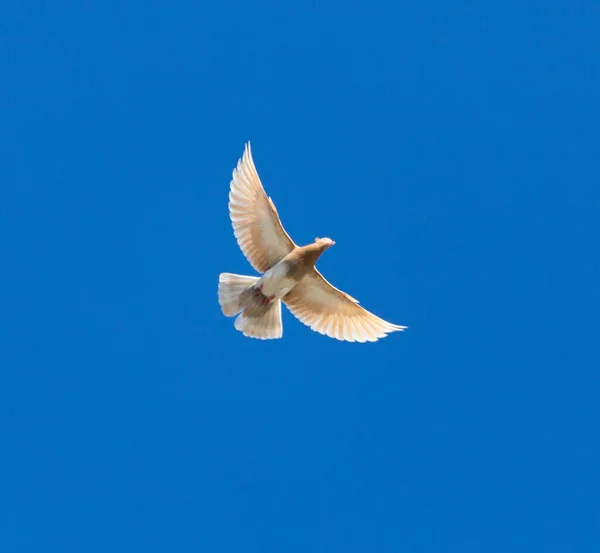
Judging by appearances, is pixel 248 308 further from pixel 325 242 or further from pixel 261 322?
pixel 325 242

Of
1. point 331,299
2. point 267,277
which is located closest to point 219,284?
point 267,277

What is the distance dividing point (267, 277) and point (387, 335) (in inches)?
82.1

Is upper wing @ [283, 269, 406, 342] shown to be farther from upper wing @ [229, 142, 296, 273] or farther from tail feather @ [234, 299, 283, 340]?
upper wing @ [229, 142, 296, 273]

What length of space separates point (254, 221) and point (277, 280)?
0.94m

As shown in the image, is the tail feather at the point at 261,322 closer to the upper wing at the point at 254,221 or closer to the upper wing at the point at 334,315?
the upper wing at the point at 334,315

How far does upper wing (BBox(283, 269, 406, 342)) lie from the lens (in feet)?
52.7

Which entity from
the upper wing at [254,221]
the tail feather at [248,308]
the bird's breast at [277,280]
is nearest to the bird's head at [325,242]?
the upper wing at [254,221]

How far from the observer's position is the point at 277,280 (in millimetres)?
15656

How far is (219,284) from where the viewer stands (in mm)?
15812

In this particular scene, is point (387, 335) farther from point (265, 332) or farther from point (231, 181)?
point (231, 181)

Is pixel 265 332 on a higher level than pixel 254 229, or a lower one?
lower

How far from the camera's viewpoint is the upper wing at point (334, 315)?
16.1 m

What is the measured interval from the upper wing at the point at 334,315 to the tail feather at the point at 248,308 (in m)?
0.37

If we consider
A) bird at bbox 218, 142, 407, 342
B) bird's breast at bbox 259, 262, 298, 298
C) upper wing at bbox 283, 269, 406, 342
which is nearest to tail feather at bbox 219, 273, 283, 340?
bird at bbox 218, 142, 407, 342
